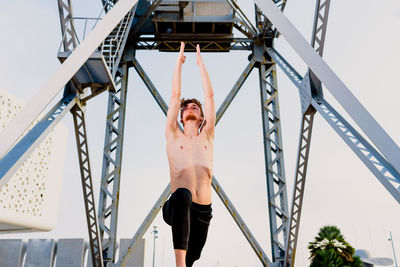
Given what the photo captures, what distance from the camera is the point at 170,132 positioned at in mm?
2781

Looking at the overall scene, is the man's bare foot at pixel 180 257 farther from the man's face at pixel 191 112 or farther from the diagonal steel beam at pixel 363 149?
the diagonal steel beam at pixel 363 149

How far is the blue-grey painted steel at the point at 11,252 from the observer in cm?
2061

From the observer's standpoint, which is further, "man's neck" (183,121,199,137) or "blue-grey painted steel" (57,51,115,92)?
"blue-grey painted steel" (57,51,115,92)

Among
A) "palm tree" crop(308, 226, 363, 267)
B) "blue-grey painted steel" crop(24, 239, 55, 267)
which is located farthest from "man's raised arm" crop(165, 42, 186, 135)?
"blue-grey painted steel" crop(24, 239, 55, 267)

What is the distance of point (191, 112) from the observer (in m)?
2.87

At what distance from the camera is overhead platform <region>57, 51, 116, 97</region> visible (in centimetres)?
530

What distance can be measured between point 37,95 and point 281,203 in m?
6.92

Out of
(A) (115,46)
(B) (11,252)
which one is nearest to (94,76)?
(A) (115,46)

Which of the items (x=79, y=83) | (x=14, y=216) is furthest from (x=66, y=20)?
(x=14, y=216)

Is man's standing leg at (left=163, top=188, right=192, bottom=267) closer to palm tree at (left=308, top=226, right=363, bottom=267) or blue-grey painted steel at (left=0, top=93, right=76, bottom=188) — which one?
blue-grey painted steel at (left=0, top=93, right=76, bottom=188)

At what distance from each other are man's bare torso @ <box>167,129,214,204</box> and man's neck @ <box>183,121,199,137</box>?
43 mm

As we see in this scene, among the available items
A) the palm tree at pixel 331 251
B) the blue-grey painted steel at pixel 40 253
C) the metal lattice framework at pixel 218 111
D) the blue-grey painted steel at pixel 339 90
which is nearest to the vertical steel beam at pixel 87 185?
the metal lattice framework at pixel 218 111

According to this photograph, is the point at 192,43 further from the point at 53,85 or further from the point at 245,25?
the point at 53,85

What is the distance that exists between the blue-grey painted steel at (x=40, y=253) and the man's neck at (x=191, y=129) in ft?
70.1
